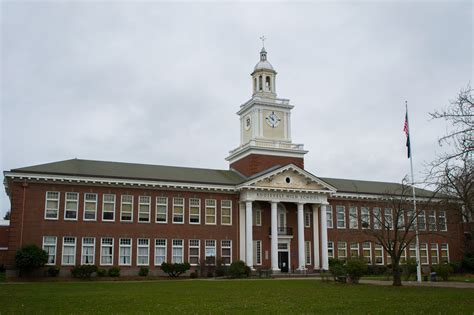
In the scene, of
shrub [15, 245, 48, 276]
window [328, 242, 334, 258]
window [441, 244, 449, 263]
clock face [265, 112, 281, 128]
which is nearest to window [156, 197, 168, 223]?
shrub [15, 245, 48, 276]

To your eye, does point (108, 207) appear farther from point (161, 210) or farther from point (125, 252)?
point (161, 210)

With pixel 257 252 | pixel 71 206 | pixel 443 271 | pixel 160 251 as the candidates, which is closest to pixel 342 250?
pixel 257 252

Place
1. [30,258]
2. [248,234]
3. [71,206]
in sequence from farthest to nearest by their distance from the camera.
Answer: [248,234] < [71,206] < [30,258]

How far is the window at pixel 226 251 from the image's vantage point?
164ft

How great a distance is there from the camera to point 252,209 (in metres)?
51.8

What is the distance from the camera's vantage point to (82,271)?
42375mm

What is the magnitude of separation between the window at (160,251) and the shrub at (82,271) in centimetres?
655

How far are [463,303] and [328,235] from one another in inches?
1441

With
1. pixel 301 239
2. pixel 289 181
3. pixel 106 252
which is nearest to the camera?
pixel 106 252

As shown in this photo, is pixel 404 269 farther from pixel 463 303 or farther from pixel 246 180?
pixel 463 303

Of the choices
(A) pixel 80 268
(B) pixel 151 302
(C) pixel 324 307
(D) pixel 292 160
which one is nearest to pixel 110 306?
(B) pixel 151 302

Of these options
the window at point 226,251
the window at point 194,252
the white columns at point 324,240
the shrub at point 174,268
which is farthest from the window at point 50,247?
the white columns at point 324,240

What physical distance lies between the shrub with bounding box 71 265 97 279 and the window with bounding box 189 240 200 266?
31.3ft

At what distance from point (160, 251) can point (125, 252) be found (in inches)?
125
